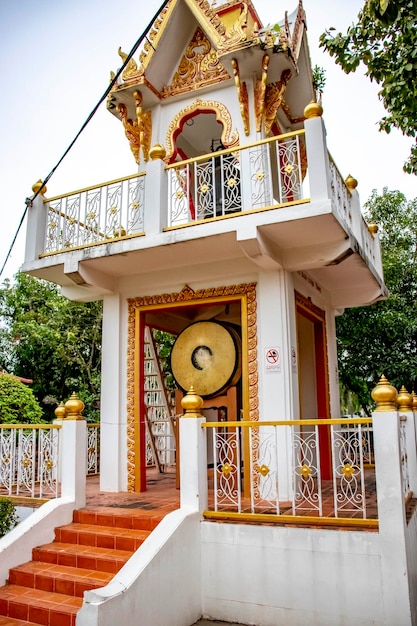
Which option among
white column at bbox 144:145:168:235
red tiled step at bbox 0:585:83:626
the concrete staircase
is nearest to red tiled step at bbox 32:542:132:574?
the concrete staircase

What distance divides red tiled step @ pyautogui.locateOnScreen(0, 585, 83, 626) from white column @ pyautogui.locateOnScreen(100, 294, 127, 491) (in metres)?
2.37

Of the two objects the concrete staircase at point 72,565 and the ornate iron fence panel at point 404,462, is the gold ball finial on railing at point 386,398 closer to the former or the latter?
the ornate iron fence panel at point 404,462

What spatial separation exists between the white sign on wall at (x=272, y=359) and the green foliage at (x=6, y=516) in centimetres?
343

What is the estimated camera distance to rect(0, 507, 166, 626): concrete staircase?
4.63 metres

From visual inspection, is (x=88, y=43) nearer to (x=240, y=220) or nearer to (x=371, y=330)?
(x=240, y=220)

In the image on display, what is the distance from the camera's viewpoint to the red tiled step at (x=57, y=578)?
4789 mm

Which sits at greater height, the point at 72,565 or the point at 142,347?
the point at 142,347

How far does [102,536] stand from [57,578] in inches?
24.4

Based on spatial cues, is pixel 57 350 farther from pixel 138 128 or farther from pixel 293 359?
pixel 293 359

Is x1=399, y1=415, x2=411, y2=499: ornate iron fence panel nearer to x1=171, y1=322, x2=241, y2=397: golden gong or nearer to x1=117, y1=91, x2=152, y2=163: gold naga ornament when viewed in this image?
x1=171, y1=322, x2=241, y2=397: golden gong

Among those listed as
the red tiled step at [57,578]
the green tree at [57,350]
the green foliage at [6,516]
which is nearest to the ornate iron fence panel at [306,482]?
the red tiled step at [57,578]

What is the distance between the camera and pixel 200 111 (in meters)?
7.78

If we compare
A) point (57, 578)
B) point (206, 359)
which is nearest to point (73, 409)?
point (57, 578)

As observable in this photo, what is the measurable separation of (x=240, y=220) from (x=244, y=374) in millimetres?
1980
